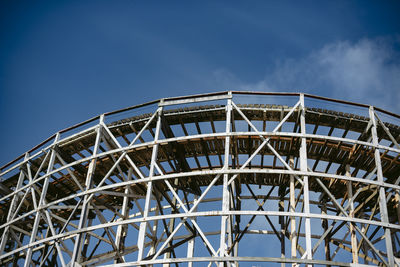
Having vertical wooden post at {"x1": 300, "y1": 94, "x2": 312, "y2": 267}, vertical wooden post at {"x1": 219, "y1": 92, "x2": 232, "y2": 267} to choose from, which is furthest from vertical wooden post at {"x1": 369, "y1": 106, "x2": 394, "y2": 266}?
vertical wooden post at {"x1": 219, "y1": 92, "x2": 232, "y2": 267}

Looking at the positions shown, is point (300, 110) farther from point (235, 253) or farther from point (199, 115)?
point (235, 253)

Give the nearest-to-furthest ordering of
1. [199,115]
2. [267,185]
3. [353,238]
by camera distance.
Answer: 1. [353,238]
2. [199,115]
3. [267,185]

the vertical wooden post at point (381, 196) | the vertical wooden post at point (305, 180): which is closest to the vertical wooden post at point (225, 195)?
the vertical wooden post at point (305, 180)

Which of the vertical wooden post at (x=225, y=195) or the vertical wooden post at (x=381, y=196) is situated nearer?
the vertical wooden post at (x=225, y=195)

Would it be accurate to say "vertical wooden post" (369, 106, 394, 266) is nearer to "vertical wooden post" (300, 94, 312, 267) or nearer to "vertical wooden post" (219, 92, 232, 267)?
"vertical wooden post" (300, 94, 312, 267)

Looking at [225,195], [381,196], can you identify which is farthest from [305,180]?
[225,195]

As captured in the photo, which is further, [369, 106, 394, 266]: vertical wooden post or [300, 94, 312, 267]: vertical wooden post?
[369, 106, 394, 266]: vertical wooden post

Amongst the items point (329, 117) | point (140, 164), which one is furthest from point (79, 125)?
point (329, 117)

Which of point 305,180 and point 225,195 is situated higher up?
point 305,180

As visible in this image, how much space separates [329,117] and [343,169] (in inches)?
119

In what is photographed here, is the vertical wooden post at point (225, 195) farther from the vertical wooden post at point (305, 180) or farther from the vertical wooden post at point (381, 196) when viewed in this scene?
the vertical wooden post at point (381, 196)

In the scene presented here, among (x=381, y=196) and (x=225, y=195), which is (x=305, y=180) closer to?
(x=381, y=196)

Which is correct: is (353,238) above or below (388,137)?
below

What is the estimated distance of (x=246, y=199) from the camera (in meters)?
24.8
